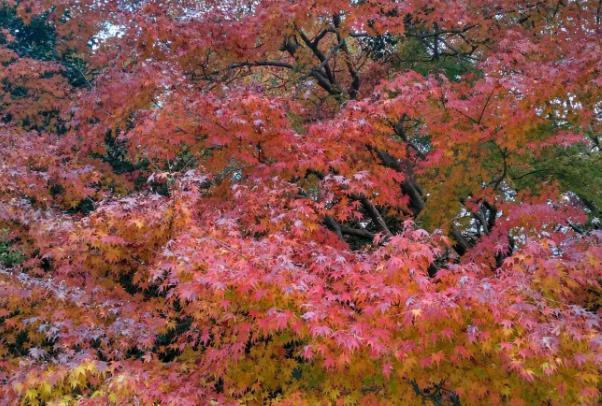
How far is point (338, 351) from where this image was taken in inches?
Answer: 195

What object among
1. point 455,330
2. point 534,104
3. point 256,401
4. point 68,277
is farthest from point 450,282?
point 68,277

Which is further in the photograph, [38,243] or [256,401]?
[38,243]

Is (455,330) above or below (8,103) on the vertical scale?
below

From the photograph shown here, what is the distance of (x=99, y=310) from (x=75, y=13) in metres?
8.45

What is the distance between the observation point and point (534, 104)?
24.0 ft

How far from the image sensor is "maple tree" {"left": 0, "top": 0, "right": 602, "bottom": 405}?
505 centimetres

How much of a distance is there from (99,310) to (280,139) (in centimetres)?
331

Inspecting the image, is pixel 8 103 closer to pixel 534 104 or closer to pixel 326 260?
pixel 326 260

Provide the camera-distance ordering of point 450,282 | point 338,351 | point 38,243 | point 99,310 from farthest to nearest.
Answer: point 38,243 → point 99,310 → point 450,282 → point 338,351

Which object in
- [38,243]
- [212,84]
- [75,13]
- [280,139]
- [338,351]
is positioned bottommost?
[338,351]

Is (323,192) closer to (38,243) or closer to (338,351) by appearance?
(338,351)

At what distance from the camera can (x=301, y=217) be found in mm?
6754

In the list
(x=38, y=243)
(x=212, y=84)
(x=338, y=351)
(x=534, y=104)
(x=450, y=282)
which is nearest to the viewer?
(x=338, y=351)

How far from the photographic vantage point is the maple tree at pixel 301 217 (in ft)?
16.6
